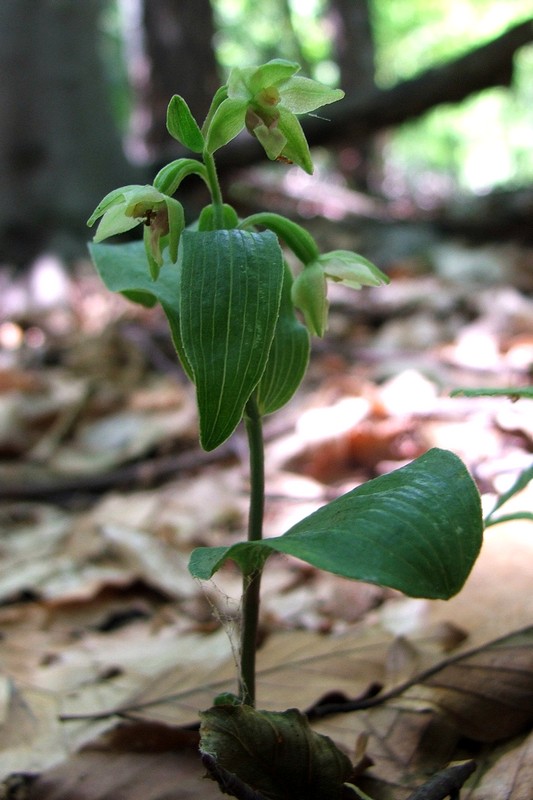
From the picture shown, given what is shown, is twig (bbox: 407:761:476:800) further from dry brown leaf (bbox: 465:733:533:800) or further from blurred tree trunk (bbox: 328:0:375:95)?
blurred tree trunk (bbox: 328:0:375:95)

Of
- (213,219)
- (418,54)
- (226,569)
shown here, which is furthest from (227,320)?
(418,54)

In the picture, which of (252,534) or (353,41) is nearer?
(252,534)

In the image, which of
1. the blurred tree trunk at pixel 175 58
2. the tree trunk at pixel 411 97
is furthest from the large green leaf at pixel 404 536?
the blurred tree trunk at pixel 175 58

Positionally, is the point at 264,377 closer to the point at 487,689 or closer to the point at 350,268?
the point at 350,268

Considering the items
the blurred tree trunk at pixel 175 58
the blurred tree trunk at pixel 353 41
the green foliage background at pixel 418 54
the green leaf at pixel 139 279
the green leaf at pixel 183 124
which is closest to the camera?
the green leaf at pixel 183 124

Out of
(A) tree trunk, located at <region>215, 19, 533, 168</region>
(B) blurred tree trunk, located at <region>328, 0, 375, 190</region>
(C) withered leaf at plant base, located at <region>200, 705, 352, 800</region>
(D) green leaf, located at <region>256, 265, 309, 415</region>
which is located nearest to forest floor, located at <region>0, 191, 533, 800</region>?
(C) withered leaf at plant base, located at <region>200, 705, 352, 800</region>

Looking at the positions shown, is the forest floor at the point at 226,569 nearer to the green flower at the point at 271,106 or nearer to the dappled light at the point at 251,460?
the dappled light at the point at 251,460
